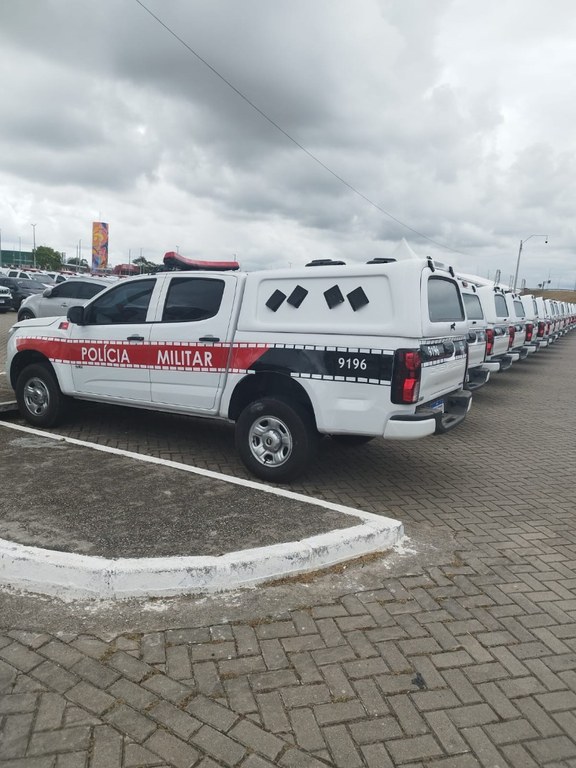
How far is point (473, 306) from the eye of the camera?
9602 mm

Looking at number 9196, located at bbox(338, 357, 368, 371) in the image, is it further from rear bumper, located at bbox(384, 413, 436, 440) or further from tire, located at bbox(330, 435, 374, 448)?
tire, located at bbox(330, 435, 374, 448)

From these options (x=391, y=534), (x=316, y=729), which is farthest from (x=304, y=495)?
(x=316, y=729)

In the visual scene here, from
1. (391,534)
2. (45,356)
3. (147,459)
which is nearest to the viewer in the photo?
(391,534)

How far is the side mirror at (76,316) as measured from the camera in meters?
6.27

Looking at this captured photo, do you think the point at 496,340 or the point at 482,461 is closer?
the point at 482,461

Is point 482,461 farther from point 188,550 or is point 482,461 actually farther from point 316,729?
point 316,729

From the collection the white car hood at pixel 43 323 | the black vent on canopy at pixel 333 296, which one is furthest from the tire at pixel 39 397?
the black vent on canopy at pixel 333 296

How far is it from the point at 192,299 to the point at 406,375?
2366mm

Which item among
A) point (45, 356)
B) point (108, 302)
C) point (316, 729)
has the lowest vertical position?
point (316, 729)

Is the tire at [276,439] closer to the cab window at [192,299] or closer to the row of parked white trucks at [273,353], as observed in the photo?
the row of parked white trucks at [273,353]

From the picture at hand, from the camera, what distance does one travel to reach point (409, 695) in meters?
2.57

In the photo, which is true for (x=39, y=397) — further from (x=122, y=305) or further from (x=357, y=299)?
(x=357, y=299)

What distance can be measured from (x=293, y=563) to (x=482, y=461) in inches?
149

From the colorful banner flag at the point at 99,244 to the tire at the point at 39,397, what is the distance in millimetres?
91426
